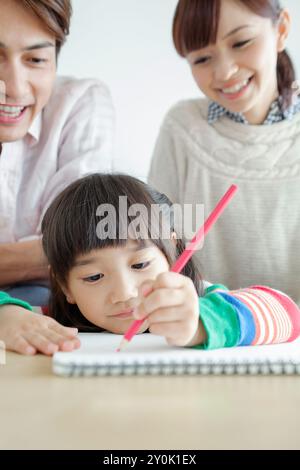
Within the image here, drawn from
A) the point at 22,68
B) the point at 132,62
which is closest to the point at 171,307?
the point at 22,68

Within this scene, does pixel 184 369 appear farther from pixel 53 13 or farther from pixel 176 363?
pixel 53 13

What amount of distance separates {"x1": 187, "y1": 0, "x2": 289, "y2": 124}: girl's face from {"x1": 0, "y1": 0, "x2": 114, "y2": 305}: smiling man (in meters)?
0.26

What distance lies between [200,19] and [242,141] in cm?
29

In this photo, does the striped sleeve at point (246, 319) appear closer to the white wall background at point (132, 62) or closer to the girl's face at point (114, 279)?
the girl's face at point (114, 279)

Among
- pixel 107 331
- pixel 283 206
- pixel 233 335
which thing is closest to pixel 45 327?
pixel 107 331

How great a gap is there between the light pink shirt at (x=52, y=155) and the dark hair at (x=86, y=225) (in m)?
0.34

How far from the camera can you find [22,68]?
A: 1246mm

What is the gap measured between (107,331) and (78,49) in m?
1.04

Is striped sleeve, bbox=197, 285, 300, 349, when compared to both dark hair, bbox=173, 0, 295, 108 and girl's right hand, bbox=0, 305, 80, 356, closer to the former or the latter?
girl's right hand, bbox=0, 305, 80, 356

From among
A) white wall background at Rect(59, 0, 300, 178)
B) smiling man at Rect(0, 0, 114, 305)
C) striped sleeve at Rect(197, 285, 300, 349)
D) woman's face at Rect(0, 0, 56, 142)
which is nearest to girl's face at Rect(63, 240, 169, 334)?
striped sleeve at Rect(197, 285, 300, 349)

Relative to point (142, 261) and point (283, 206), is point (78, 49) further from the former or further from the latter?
point (142, 261)

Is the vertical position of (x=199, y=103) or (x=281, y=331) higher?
(x=199, y=103)

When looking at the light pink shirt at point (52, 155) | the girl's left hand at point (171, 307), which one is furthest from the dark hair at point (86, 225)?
the light pink shirt at point (52, 155)

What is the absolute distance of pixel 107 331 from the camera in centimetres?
88
